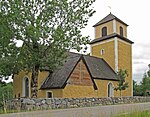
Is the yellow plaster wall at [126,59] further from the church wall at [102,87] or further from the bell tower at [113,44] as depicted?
the church wall at [102,87]

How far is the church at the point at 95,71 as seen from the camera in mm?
31906

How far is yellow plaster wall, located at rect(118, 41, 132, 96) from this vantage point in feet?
145

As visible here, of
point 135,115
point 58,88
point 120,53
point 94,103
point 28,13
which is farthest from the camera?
point 120,53

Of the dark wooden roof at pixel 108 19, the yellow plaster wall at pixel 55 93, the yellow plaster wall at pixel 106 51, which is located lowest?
the yellow plaster wall at pixel 55 93

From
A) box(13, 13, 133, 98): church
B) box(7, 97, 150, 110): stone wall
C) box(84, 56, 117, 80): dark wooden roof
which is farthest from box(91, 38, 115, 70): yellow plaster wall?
box(7, 97, 150, 110): stone wall

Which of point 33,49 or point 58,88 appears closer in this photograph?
point 33,49

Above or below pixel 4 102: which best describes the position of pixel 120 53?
above

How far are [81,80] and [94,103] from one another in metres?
6.43

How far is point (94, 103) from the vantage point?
26578 millimetres

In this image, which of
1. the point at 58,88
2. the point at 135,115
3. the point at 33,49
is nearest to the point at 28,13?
the point at 33,49

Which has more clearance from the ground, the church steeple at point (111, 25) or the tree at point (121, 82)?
the church steeple at point (111, 25)

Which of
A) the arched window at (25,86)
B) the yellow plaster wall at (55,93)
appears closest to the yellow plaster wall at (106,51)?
the arched window at (25,86)

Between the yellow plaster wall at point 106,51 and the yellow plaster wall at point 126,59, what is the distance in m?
1.09

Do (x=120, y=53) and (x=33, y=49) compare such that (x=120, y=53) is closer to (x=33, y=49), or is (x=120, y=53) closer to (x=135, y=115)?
(x=33, y=49)
